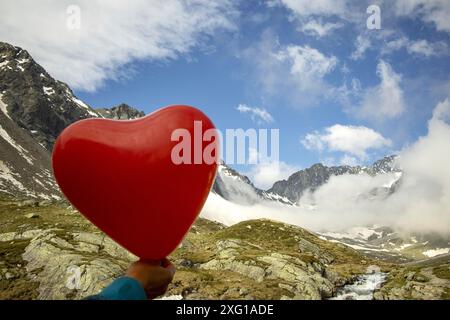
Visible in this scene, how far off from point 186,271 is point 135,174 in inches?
1548

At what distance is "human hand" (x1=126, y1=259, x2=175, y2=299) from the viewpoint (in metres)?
3.71

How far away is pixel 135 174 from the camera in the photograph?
4414mm

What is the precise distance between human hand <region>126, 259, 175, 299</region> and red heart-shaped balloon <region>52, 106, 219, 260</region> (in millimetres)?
434

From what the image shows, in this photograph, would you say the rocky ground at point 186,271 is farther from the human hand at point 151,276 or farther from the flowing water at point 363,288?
the human hand at point 151,276

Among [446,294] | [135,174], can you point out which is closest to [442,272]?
[446,294]

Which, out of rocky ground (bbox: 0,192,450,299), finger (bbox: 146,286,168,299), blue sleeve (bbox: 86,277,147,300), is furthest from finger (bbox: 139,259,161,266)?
rocky ground (bbox: 0,192,450,299)

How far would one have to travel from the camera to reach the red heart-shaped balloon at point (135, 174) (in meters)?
4.44

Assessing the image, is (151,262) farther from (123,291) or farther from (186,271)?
(186,271)

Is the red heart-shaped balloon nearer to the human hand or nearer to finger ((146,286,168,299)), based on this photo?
the human hand

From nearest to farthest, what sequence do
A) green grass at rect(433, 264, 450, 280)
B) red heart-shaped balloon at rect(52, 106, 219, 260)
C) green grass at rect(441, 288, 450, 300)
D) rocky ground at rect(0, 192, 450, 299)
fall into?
red heart-shaped balloon at rect(52, 106, 219, 260), rocky ground at rect(0, 192, 450, 299), green grass at rect(441, 288, 450, 300), green grass at rect(433, 264, 450, 280)

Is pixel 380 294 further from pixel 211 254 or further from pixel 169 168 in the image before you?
pixel 169 168

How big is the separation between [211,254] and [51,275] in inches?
930
